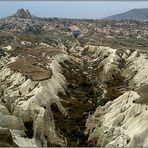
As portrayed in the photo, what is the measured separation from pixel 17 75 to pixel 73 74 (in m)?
18.8

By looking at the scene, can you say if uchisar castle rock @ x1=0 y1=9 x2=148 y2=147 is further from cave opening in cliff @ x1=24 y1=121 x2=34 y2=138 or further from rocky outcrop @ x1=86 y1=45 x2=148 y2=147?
cave opening in cliff @ x1=24 y1=121 x2=34 y2=138

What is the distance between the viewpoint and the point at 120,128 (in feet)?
176

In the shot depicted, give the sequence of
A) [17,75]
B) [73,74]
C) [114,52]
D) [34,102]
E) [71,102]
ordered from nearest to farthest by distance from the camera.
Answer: [34,102] → [71,102] → [17,75] → [73,74] → [114,52]

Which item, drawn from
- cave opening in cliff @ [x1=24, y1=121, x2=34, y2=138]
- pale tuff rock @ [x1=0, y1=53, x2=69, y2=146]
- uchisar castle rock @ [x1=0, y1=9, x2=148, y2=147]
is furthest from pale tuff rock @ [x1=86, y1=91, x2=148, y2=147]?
cave opening in cliff @ [x1=24, y1=121, x2=34, y2=138]

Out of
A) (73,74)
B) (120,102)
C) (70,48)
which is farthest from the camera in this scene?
(70,48)

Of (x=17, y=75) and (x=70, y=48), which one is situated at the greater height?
(x=17, y=75)

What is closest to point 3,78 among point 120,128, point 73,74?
point 73,74

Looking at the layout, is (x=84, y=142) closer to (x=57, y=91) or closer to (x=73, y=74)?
(x=57, y=91)

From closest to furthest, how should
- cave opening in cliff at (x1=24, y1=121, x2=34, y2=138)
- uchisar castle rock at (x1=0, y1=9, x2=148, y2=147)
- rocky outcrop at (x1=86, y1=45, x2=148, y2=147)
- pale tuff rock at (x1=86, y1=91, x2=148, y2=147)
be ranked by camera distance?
pale tuff rock at (x1=86, y1=91, x2=148, y2=147) → rocky outcrop at (x1=86, y1=45, x2=148, y2=147) → uchisar castle rock at (x1=0, y1=9, x2=148, y2=147) → cave opening in cliff at (x1=24, y1=121, x2=34, y2=138)

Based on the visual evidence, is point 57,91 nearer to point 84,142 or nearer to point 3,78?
point 3,78

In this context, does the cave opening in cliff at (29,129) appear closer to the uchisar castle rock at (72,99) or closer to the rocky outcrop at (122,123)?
the uchisar castle rock at (72,99)

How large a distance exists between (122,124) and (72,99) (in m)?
23.0

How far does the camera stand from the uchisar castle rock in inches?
2122

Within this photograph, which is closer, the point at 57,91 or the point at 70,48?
the point at 57,91
